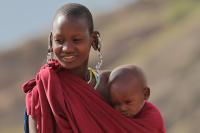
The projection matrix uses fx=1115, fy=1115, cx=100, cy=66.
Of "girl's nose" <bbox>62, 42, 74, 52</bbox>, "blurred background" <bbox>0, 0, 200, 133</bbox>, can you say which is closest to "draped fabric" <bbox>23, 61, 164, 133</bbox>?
"girl's nose" <bbox>62, 42, 74, 52</bbox>

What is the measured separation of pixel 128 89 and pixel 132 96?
0.04 metres

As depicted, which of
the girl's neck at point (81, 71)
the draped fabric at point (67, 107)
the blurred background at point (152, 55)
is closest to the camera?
the draped fabric at point (67, 107)

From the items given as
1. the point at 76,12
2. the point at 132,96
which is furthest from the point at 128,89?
the point at 76,12

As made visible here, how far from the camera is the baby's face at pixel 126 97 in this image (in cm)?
608

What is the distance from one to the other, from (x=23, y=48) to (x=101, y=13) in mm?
3316

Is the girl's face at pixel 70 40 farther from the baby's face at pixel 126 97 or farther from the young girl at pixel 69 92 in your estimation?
the baby's face at pixel 126 97

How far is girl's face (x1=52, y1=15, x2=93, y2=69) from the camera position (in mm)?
5918

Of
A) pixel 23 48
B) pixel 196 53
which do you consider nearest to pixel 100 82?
pixel 196 53

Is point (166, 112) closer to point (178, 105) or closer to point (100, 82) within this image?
point (178, 105)

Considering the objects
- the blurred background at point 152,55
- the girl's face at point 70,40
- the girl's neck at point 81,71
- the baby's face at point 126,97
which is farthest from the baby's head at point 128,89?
the blurred background at point 152,55

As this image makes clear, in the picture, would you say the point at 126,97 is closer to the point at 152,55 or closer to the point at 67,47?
the point at 67,47

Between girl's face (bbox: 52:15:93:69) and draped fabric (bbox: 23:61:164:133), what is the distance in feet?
0.30

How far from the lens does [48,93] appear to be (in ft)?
19.5

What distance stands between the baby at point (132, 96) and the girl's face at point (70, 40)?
266mm
